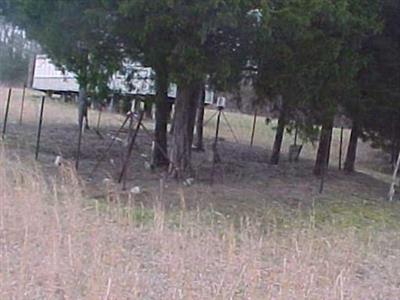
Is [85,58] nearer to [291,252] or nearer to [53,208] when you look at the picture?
[53,208]

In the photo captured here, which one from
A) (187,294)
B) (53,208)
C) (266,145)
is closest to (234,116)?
(266,145)

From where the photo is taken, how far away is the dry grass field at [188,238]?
4.51 metres

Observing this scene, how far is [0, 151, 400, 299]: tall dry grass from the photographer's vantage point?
4.40 metres

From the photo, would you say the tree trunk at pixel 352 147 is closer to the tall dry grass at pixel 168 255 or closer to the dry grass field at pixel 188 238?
the dry grass field at pixel 188 238

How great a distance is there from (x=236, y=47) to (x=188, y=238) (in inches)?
135

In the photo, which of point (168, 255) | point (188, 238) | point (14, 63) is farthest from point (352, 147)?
point (14, 63)

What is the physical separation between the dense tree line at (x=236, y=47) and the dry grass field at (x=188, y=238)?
55.1 inches

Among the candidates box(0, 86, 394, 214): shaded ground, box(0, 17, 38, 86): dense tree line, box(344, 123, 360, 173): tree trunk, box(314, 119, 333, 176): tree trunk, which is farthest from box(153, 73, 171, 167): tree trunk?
box(0, 17, 38, 86): dense tree line

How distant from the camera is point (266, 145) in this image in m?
21.2

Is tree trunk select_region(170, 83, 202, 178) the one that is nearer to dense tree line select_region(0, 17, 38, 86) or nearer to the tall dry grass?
the tall dry grass

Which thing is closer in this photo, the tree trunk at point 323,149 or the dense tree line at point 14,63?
the tree trunk at point 323,149

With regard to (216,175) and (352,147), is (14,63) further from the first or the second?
(216,175)

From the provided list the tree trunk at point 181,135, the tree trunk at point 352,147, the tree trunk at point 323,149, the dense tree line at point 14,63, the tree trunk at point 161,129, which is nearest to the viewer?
the tree trunk at point 181,135

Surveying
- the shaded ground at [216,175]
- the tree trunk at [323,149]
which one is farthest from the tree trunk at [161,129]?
the tree trunk at [323,149]
